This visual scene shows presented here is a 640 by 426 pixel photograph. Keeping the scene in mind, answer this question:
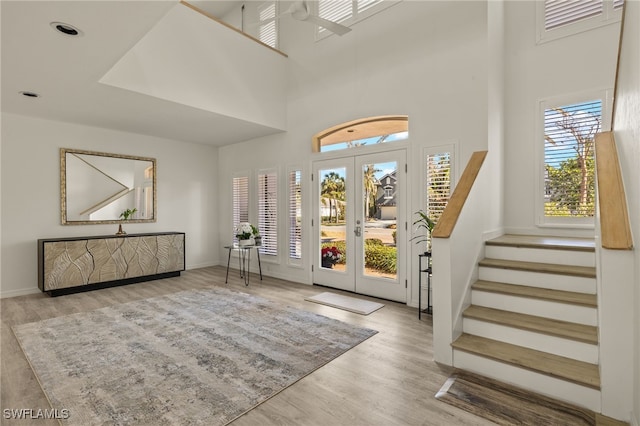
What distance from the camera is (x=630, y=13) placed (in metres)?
2.13

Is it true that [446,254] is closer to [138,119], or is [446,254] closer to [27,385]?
[27,385]

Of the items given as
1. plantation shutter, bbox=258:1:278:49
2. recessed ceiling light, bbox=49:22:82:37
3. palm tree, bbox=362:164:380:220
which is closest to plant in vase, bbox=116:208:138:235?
recessed ceiling light, bbox=49:22:82:37

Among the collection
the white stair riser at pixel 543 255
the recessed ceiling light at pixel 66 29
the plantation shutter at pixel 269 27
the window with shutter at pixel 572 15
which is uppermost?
the plantation shutter at pixel 269 27

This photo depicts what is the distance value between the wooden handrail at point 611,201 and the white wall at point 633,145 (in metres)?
0.04

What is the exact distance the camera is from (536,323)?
102 inches

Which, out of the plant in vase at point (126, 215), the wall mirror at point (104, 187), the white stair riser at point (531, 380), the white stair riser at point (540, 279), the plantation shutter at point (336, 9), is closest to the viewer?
the white stair riser at point (531, 380)

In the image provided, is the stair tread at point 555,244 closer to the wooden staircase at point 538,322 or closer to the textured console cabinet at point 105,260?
the wooden staircase at point 538,322

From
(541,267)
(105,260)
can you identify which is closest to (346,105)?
(541,267)

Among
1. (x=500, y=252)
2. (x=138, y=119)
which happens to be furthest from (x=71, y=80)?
(x=500, y=252)

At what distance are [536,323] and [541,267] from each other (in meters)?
0.62

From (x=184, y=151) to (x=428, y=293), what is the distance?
560 centimetres

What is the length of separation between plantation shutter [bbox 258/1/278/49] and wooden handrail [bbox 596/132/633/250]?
565cm

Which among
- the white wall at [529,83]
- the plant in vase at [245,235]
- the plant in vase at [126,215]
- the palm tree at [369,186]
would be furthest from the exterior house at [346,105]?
the plant in vase at [245,235]

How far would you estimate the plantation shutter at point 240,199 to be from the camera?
6.75 m
